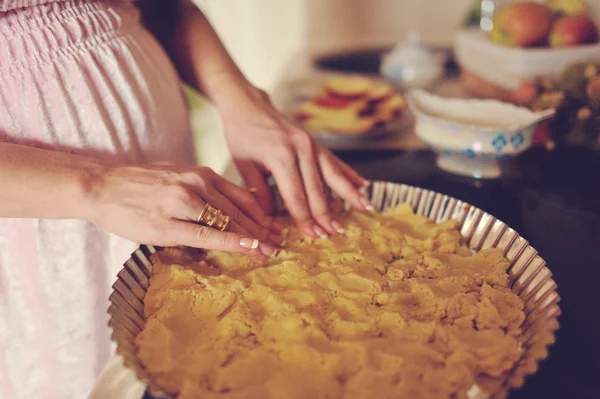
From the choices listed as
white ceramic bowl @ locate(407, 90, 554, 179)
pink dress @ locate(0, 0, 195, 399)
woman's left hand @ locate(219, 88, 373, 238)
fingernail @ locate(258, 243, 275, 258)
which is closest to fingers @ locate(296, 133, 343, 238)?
woman's left hand @ locate(219, 88, 373, 238)

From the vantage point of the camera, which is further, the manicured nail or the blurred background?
the blurred background

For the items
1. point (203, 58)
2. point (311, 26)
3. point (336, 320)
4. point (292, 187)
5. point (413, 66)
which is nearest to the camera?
point (336, 320)

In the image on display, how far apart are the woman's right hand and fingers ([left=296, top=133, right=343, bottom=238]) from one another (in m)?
0.16

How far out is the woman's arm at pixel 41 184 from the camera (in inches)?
24.4

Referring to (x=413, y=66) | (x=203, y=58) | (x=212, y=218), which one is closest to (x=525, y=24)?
(x=413, y=66)

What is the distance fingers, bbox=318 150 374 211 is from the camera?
86cm

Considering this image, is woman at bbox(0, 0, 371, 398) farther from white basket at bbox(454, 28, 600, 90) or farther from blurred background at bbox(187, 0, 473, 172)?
blurred background at bbox(187, 0, 473, 172)

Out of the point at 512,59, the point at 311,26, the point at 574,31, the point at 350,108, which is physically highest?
the point at 574,31

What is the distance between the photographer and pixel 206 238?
0.65 m

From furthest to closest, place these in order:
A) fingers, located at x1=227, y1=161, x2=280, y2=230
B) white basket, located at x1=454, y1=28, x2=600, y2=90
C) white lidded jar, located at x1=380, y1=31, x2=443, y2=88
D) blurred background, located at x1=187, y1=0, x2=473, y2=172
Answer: blurred background, located at x1=187, y1=0, x2=473, y2=172 → white lidded jar, located at x1=380, y1=31, x2=443, y2=88 → white basket, located at x1=454, y1=28, x2=600, y2=90 → fingers, located at x1=227, y1=161, x2=280, y2=230

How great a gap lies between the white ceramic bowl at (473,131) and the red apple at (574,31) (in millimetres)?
324

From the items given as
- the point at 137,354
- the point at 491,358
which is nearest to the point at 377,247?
the point at 491,358

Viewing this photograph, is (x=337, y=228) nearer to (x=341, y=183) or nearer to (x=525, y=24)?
(x=341, y=183)

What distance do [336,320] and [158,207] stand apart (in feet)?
0.87
